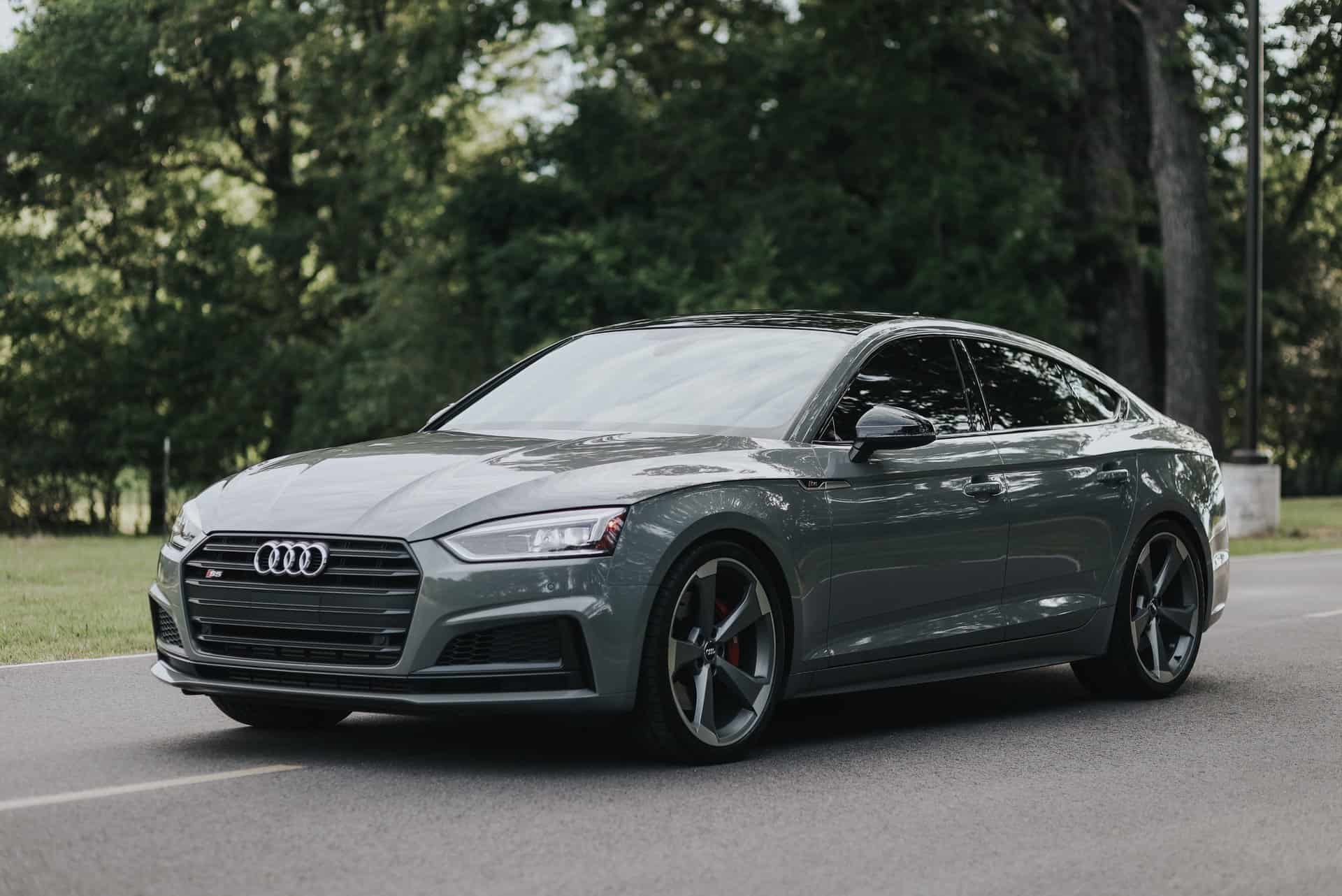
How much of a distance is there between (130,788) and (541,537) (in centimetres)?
154

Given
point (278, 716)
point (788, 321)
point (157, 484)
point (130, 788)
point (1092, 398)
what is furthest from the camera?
point (157, 484)

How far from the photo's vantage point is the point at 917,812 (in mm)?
6184

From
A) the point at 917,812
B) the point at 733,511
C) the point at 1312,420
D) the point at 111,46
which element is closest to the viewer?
the point at 917,812

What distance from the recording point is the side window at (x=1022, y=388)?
27.8ft

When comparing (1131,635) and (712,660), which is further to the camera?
(1131,635)

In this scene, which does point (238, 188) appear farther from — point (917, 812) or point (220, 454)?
point (917, 812)

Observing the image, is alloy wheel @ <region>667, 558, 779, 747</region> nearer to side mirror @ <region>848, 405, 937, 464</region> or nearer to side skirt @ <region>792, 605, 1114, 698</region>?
side skirt @ <region>792, 605, 1114, 698</region>

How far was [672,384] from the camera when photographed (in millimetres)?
7867

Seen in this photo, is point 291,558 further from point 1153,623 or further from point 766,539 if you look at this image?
point 1153,623

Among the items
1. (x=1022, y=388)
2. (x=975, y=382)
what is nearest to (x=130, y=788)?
(x=975, y=382)

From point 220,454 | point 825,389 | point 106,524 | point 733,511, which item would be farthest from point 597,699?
point 220,454

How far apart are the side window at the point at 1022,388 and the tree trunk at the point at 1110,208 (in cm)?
2352

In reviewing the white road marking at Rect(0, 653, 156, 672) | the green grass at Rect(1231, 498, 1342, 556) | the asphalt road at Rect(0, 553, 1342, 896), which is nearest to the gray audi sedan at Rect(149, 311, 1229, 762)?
the asphalt road at Rect(0, 553, 1342, 896)

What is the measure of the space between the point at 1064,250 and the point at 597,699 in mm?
25562
